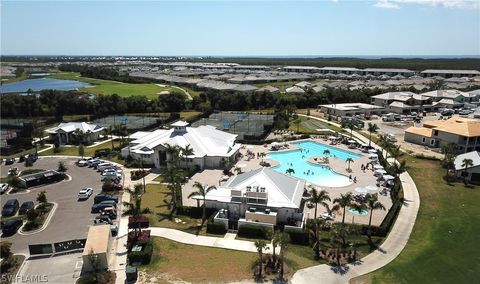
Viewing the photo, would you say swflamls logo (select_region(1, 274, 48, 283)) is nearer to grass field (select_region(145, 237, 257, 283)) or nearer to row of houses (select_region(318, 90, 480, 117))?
grass field (select_region(145, 237, 257, 283))

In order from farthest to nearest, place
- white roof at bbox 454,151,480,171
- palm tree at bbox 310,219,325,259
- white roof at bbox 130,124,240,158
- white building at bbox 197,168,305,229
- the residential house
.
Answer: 1. the residential house
2. white roof at bbox 130,124,240,158
3. white roof at bbox 454,151,480,171
4. white building at bbox 197,168,305,229
5. palm tree at bbox 310,219,325,259

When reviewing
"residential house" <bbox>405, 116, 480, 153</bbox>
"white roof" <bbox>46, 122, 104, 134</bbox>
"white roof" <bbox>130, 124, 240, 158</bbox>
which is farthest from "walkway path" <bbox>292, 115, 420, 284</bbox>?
"white roof" <bbox>46, 122, 104, 134</bbox>

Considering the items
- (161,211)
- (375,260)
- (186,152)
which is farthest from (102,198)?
(375,260)

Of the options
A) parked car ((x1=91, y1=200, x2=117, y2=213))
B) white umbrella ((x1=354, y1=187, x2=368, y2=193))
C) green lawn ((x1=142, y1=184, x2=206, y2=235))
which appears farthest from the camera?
white umbrella ((x1=354, y1=187, x2=368, y2=193))

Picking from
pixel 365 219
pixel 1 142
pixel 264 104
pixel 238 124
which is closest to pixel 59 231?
pixel 365 219

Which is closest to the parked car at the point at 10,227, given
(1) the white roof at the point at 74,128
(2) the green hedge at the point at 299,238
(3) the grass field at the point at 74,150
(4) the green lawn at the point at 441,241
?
(3) the grass field at the point at 74,150

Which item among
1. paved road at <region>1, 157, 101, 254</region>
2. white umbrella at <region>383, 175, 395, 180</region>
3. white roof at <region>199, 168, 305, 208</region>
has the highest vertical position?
white roof at <region>199, 168, 305, 208</region>
